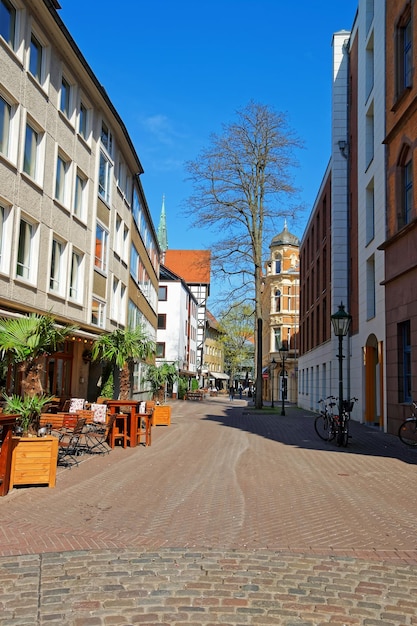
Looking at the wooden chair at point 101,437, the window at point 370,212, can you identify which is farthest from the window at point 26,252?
the window at point 370,212

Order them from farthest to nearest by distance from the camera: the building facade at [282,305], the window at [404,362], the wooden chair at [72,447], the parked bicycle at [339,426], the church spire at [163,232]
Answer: the church spire at [163,232] < the building facade at [282,305] < the window at [404,362] < the parked bicycle at [339,426] < the wooden chair at [72,447]

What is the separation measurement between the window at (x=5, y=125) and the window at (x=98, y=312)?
862 cm

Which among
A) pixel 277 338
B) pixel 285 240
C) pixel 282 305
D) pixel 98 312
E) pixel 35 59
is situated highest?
pixel 285 240

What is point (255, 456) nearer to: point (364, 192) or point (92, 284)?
point (92, 284)

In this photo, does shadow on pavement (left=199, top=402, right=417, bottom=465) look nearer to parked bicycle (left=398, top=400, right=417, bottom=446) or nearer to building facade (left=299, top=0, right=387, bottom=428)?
parked bicycle (left=398, top=400, right=417, bottom=446)

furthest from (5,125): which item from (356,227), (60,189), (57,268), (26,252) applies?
(356,227)

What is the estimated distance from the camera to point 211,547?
618cm

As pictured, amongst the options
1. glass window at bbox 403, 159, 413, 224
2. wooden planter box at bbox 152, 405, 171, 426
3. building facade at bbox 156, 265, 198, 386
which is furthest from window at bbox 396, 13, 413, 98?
building facade at bbox 156, 265, 198, 386

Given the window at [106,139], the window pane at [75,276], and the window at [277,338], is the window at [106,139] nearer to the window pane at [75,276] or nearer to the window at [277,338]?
the window pane at [75,276]

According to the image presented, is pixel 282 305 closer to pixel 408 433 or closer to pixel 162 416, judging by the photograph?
pixel 162 416

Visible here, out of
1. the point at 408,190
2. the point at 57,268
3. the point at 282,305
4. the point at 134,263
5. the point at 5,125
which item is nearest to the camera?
the point at 5,125

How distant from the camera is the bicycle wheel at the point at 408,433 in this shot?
15609 mm

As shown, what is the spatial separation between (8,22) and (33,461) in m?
11.8

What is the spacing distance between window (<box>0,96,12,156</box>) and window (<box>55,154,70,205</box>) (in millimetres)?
3941
